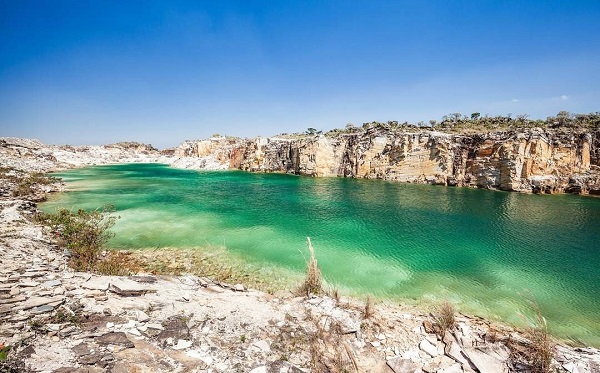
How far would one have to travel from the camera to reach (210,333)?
18.0 ft

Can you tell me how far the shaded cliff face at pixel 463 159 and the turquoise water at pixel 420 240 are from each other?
225 inches

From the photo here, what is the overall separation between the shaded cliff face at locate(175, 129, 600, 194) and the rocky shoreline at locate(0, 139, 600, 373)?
34768 millimetres

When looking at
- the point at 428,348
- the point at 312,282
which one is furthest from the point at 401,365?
the point at 312,282

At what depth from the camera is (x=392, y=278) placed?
10.8 m

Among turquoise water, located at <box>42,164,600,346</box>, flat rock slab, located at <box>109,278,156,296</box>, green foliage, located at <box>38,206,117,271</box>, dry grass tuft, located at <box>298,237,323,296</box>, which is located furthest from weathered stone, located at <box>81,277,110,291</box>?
turquoise water, located at <box>42,164,600,346</box>

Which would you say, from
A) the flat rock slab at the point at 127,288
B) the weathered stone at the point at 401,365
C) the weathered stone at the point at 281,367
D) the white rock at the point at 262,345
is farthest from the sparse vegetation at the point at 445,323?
the flat rock slab at the point at 127,288

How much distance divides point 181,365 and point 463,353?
596cm

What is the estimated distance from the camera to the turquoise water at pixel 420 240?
980 cm

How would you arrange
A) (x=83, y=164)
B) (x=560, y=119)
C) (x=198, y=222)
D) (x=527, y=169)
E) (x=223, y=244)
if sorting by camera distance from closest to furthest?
(x=223, y=244), (x=198, y=222), (x=527, y=169), (x=560, y=119), (x=83, y=164)

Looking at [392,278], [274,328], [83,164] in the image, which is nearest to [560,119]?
[392,278]

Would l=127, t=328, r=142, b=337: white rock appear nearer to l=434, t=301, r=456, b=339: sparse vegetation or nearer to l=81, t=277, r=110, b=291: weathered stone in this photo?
l=81, t=277, r=110, b=291: weathered stone

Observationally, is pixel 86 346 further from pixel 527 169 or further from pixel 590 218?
pixel 527 169

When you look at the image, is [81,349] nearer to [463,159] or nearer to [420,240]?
[420,240]

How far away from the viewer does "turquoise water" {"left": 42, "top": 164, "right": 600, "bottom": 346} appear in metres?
9.80
